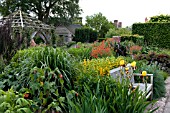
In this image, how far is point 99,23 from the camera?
4441cm

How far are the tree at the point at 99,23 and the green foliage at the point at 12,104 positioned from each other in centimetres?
3905

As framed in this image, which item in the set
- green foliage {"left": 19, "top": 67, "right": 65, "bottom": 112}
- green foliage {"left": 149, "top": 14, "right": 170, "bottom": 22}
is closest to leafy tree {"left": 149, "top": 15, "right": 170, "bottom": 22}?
green foliage {"left": 149, "top": 14, "right": 170, "bottom": 22}

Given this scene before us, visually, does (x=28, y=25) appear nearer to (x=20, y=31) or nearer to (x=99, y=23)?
(x=20, y=31)

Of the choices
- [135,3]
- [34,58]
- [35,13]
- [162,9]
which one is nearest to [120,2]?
[135,3]

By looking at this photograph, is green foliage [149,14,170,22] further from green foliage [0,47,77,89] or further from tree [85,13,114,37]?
tree [85,13,114,37]

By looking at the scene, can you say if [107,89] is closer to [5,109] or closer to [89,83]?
[89,83]

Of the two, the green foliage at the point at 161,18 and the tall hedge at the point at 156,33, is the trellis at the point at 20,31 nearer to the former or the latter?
the tall hedge at the point at 156,33

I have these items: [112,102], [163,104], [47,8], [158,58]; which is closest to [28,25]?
[158,58]

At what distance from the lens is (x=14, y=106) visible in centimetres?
288

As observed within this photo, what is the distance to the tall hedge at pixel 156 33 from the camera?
55.7 ft

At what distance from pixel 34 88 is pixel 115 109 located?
3.42ft

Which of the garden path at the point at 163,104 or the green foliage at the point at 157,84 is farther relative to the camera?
the green foliage at the point at 157,84

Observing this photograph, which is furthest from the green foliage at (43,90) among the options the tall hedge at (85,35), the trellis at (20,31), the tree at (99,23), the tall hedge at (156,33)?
the tree at (99,23)

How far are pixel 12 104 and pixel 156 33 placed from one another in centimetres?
1547
